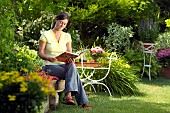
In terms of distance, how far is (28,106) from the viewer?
3195 millimetres

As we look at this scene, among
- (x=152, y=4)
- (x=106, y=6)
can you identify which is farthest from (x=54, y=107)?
(x=152, y=4)

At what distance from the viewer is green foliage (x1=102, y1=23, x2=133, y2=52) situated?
11.2m

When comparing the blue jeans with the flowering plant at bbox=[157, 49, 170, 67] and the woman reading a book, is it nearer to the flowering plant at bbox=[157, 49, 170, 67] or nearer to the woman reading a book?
the woman reading a book

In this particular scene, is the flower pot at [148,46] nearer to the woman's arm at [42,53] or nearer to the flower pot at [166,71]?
the flower pot at [166,71]

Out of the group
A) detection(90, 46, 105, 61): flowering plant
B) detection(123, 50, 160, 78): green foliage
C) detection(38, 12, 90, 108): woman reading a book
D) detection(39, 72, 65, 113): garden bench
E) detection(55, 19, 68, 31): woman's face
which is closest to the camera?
detection(39, 72, 65, 113): garden bench

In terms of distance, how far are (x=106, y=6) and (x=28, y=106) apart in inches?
322

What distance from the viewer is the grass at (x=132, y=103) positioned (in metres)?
6.13

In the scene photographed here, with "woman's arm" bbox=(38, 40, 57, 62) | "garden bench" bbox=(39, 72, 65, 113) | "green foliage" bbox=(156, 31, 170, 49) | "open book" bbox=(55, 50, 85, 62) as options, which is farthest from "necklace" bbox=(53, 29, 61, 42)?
"green foliage" bbox=(156, 31, 170, 49)

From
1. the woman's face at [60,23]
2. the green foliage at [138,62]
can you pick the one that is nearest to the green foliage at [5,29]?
the woman's face at [60,23]

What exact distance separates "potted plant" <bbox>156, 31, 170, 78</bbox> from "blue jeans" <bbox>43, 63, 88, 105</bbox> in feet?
17.6

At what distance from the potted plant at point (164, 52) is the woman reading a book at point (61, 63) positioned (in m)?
5.22

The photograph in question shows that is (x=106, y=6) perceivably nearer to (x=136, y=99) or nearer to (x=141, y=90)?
(x=141, y=90)

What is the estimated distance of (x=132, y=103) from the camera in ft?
22.6

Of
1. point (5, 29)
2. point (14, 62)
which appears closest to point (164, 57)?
point (14, 62)
